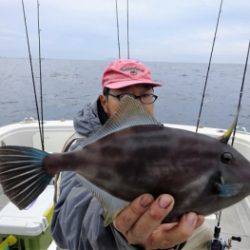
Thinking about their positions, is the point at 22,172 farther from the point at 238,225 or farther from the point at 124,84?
the point at 238,225

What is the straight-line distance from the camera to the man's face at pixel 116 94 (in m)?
2.37

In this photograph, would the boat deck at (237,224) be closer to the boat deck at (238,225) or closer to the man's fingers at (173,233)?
the boat deck at (238,225)

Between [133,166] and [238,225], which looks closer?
[133,166]

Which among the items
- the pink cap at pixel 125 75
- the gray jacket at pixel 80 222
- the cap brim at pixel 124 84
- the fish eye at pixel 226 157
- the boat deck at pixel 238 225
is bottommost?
the boat deck at pixel 238 225

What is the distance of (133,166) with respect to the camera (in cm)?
127

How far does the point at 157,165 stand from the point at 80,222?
2.29ft

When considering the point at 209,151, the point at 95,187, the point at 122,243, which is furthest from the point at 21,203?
the point at 209,151

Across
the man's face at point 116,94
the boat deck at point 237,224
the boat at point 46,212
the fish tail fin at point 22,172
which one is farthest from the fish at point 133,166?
the boat deck at point 237,224

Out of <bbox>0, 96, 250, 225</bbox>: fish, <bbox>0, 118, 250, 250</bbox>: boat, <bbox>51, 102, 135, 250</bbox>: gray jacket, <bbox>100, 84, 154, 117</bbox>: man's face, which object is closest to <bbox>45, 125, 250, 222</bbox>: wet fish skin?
<bbox>0, 96, 250, 225</bbox>: fish

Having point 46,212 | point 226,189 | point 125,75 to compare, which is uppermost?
point 125,75

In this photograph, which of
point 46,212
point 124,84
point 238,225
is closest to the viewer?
point 124,84

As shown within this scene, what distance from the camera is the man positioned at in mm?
1362

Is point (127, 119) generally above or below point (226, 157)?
above

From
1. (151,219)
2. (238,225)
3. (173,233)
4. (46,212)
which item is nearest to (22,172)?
(151,219)
